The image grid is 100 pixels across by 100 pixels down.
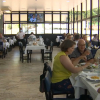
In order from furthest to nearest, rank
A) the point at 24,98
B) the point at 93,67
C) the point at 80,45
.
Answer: the point at 80,45
the point at 24,98
the point at 93,67

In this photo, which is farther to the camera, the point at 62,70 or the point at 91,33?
the point at 91,33

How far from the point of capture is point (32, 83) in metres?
5.73

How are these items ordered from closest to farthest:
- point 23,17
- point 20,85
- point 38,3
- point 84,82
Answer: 1. point 84,82
2. point 20,85
3. point 38,3
4. point 23,17

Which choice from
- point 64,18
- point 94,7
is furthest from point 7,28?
point 94,7

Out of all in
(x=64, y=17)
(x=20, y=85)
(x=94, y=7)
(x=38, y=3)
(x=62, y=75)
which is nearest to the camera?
(x=62, y=75)

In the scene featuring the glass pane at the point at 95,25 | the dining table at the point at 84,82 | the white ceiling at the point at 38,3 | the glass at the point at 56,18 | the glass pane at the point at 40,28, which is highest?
the white ceiling at the point at 38,3

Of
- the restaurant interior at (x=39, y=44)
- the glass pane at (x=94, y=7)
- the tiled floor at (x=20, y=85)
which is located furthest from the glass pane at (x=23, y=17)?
the tiled floor at (x=20, y=85)

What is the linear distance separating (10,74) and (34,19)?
12392 mm

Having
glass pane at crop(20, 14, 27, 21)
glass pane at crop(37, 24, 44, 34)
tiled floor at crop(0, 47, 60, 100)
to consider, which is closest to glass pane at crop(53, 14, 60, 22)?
glass pane at crop(37, 24, 44, 34)

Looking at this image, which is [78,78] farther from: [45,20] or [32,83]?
[45,20]

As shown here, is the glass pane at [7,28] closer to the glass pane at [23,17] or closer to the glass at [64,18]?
the glass pane at [23,17]

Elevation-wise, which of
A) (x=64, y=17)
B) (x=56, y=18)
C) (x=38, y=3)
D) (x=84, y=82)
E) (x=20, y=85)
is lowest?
(x=20, y=85)

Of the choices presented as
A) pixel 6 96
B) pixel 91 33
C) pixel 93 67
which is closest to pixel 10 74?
pixel 6 96

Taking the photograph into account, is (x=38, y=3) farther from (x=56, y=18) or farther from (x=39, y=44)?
(x=56, y=18)
